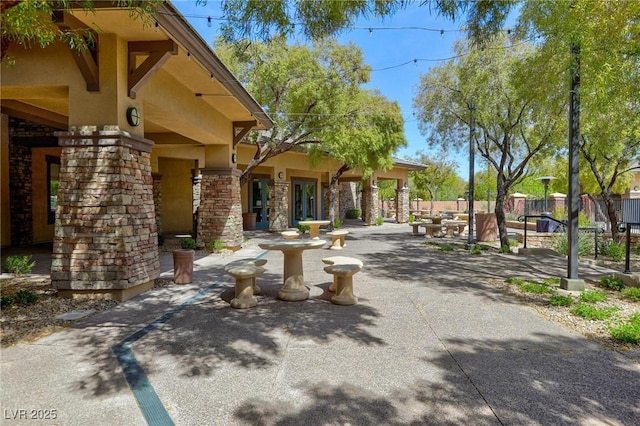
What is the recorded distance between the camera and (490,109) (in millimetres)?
10711

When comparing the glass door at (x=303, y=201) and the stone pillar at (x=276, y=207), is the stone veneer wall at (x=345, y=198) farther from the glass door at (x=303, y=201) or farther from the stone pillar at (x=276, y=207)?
the stone pillar at (x=276, y=207)

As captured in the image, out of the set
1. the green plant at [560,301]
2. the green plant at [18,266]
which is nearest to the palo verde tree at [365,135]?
the green plant at [560,301]

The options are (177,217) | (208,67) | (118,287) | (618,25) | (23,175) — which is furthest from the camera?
(177,217)

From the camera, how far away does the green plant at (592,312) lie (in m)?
4.71

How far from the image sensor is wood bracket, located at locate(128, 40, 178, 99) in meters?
5.61

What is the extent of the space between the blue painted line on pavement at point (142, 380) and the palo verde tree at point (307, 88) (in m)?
9.32

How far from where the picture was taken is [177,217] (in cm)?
1686

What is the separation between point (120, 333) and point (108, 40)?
4.17 meters

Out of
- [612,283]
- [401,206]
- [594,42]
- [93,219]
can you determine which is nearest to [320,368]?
[93,219]

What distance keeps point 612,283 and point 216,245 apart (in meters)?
8.99

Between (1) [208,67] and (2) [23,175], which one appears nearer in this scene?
(1) [208,67]

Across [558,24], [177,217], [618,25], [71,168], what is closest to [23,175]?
[177,217]

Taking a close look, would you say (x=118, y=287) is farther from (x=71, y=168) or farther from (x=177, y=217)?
(x=177, y=217)

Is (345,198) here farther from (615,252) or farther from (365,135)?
(615,252)
